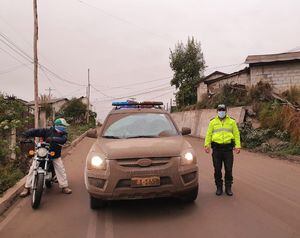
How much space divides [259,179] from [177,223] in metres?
4.23

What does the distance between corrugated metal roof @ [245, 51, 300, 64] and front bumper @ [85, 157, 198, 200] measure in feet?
64.9

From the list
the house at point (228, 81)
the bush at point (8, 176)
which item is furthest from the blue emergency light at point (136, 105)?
the house at point (228, 81)

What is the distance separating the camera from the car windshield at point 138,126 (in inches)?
269

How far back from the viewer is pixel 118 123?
727 cm

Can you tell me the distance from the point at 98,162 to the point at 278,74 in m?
20.6

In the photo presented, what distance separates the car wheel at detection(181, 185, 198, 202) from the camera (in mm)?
6069

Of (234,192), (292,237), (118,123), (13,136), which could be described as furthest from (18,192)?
(292,237)

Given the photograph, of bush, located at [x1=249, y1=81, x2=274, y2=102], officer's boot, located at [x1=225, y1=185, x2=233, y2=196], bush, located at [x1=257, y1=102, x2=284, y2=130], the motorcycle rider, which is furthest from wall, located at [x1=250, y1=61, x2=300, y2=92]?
the motorcycle rider

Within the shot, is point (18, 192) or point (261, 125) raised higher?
point (261, 125)

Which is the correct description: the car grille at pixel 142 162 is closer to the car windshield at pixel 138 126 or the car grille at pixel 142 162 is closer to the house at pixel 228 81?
the car windshield at pixel 138 126

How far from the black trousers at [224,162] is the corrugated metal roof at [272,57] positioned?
18.0m

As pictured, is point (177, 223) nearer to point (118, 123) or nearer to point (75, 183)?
point (118, 123)

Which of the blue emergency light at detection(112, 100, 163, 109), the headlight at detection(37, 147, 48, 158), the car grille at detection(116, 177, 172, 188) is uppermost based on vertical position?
the blue emergency light at detection(112, 100, 163, 109)

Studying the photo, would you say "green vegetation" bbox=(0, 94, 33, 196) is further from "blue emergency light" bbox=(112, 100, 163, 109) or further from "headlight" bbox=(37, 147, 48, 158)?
"blue emergency light" bbox=(112, 100, 163, 109)
